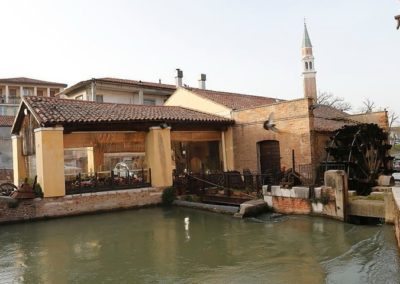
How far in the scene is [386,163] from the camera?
1539 cm

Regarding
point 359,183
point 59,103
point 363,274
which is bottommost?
point 363,274

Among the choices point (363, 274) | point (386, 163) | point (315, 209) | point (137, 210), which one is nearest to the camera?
point (363, 274)

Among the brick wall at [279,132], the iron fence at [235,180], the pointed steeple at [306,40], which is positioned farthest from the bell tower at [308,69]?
the iron fence at [235,180]

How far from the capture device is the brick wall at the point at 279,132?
14.9 m

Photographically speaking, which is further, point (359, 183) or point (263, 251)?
point (359, 183)

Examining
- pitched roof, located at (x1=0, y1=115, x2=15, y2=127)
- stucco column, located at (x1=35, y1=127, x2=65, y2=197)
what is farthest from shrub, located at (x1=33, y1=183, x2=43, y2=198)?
pitched roof, located at (x1=0, y1=115, x2=15, y2=127)

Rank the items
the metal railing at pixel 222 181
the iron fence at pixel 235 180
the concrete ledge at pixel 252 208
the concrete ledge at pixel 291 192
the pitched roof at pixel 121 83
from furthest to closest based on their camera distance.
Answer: the pitched roof at pixel 121 83 → the metal railing at pixel 222 181 → the iron fence at pixel 235 180 → the concrete ledge at pixel 252 208 → the concrete ledge at pixel 291 192

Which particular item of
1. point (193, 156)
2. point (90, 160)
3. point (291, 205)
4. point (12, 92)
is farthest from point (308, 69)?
point (291, 205)

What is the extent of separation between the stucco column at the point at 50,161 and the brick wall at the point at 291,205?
7149mm

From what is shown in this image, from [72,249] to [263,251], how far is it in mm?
4361

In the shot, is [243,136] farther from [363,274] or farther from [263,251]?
[363,274]

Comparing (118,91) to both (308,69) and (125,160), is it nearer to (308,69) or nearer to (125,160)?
→ (125,160)

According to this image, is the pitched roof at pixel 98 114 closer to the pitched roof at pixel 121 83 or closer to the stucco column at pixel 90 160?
the stucco column at pixel 90 160

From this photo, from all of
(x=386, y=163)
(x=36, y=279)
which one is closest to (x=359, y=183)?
(x=386, y=163)
